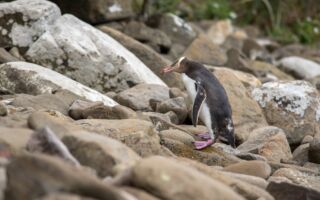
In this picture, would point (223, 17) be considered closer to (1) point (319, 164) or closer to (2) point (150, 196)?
(1) point (319, 164)

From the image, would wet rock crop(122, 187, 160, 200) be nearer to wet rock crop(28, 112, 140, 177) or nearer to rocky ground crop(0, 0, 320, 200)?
rocky ground crop(0, 0, 320, 200)

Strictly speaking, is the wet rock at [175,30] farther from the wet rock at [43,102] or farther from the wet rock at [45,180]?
the wet rock at [45,180]

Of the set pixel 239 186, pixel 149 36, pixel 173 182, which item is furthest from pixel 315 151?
pixel 149 36

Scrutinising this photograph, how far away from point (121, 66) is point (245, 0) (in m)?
12.9

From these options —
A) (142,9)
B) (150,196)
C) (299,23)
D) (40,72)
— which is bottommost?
(299,23)

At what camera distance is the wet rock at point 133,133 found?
534 centimetres

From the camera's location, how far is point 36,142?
172 inches

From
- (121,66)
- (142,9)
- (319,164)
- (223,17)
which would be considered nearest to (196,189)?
(319,164)

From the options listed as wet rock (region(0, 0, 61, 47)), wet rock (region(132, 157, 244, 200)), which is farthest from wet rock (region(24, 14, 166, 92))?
wet rock (region(132, 157, 244, 200))

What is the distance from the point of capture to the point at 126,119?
239 inches

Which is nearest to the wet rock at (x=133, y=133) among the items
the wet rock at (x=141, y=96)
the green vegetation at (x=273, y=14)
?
the wet rock at (x=141, y=96)

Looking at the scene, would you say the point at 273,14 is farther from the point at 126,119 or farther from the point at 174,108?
the point at 126,119

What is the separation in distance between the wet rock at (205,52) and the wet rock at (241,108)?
3.48 metres

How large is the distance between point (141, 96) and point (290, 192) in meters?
3.28
